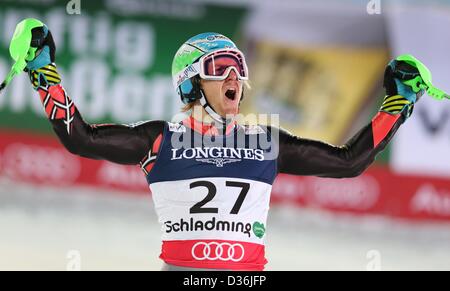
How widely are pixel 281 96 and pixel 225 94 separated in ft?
25.5

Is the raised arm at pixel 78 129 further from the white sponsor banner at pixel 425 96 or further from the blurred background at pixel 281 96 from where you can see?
the white sponsor banner at pixel 425 96

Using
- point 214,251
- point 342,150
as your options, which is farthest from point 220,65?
point 214,251

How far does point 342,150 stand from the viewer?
4957 millimetres

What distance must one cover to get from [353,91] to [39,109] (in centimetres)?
428

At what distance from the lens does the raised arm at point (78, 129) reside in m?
4.52

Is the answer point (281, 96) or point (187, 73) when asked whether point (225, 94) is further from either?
point (281, 96)

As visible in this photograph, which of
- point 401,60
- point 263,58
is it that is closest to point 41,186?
point 263,58

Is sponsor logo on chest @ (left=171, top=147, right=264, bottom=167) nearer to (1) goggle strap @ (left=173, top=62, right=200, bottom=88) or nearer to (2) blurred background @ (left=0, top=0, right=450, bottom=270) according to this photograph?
(1) goggle strap @ (left=173, top=62, right=200, bottom=88)

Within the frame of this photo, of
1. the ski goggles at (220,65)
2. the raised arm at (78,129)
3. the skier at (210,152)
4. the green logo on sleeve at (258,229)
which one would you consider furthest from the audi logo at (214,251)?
the ski goggles at (220,65)

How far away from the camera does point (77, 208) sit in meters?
11.7

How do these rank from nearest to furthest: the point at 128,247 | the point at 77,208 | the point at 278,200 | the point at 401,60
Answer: the point at 401,60
the point at 128,247
the point at 77,208
the point at 278,200

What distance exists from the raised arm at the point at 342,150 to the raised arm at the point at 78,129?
71 centimetres

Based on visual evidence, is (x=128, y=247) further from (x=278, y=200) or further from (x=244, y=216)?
(x=244, y=216)

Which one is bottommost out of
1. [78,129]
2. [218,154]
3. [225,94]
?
[218,154]
